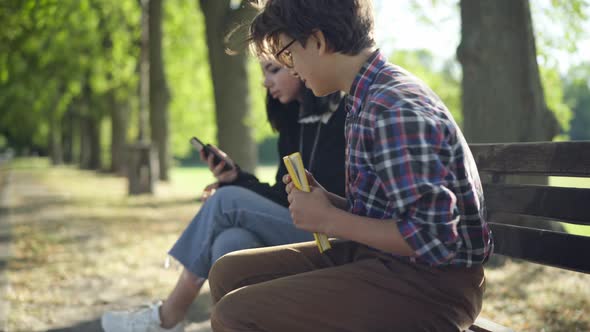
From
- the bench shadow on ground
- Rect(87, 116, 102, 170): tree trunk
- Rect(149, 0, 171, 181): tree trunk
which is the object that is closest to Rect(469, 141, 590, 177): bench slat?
the bench shadow on ground

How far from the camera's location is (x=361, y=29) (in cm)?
194

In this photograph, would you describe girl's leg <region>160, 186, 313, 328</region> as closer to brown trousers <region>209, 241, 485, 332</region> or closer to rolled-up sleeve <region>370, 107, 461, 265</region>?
brown trousers <region>209, 241, 485, 332</region>

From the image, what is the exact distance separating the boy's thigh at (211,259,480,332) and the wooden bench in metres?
0.57

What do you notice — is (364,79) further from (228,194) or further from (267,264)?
(228,194)

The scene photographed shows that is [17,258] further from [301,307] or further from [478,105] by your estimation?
[301,307]

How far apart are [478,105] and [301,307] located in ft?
14.4

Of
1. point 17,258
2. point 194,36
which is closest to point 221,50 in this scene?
point 17,258

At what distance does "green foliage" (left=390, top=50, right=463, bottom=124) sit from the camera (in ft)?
72.0

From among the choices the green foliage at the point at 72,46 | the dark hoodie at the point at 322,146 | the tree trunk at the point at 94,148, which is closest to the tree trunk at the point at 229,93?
the green foliage at the point at 72,46

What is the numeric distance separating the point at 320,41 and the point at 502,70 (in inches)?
162

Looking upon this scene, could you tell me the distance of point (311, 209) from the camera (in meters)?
1.88

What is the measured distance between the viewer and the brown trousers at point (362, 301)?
1.79 metres

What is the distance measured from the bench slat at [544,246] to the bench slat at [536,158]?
225 mm

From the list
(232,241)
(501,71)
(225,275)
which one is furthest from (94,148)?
(225,275)
